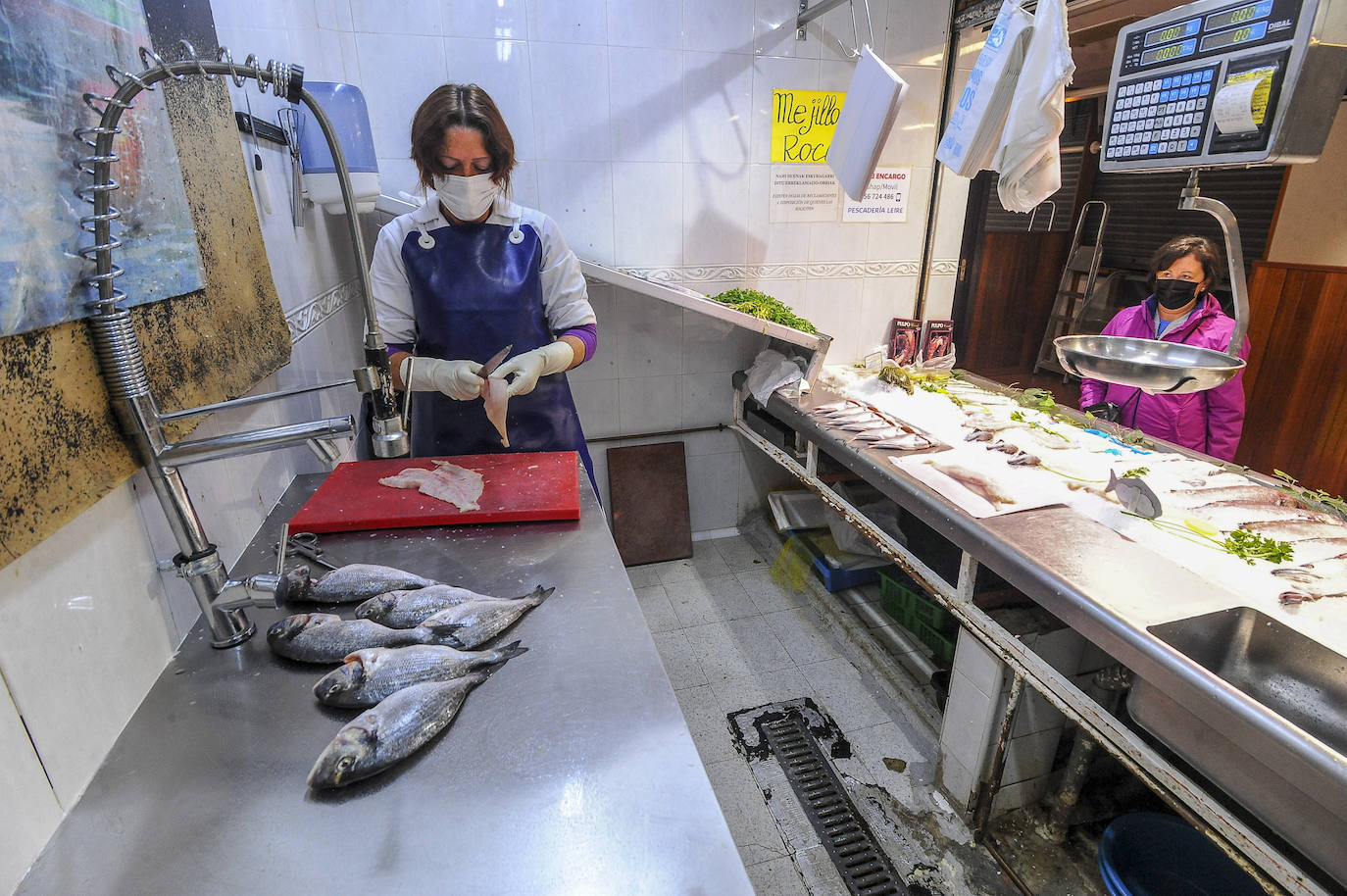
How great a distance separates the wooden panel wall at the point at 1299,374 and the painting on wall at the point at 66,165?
17.2 feet

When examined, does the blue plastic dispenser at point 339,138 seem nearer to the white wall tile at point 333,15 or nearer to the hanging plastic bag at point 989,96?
the white wall tile at point 333,15

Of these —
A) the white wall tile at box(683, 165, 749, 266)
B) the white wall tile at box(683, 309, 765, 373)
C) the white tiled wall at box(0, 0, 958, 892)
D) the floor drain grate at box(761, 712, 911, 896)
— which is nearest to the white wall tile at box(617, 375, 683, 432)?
the white tiled wall at box(0, 0, 958, 892)

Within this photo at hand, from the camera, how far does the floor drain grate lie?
2039mm

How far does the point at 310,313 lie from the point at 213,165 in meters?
0.81

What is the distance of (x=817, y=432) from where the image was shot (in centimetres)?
285

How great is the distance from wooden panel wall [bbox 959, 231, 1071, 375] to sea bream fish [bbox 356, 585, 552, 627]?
5826mm

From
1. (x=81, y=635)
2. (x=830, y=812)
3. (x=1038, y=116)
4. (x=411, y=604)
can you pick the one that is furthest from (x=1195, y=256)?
(x=81, y=635)

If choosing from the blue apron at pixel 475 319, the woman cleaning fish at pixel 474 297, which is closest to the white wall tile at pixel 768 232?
the woman cleaning fish at pixel 474 297

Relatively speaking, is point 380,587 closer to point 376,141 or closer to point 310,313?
point 310,313

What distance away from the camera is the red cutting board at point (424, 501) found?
1.56 m

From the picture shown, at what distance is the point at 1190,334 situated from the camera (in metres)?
2.83

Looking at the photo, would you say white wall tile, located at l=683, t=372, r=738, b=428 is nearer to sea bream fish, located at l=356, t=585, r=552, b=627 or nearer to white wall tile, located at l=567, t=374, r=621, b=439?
white wall tile, located at l=567, t=374, r=621, b=439

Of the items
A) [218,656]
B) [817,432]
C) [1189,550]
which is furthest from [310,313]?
[1189,550]

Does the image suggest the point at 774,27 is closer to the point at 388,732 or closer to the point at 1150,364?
the point at 1150,364
